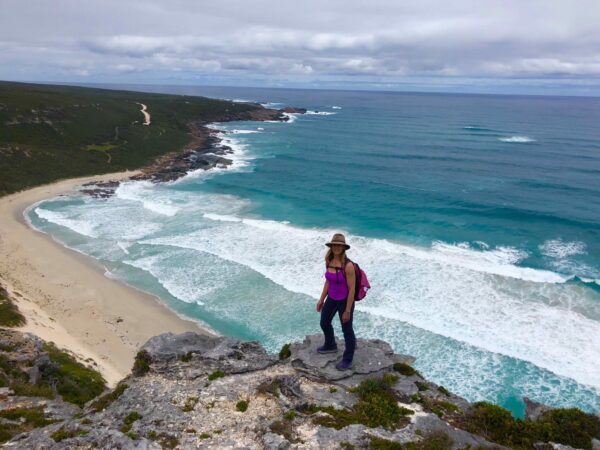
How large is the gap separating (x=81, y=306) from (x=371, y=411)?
74.5 ft

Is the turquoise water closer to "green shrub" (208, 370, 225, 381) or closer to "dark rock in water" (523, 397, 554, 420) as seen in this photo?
"dark rock in water" (523, 397, 554, 420)

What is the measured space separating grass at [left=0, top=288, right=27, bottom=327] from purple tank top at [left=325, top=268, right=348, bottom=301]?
1932cm

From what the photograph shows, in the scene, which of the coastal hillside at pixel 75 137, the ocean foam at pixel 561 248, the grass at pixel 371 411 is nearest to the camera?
the grass at pixel 371 411

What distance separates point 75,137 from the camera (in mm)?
75438

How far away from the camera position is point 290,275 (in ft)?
102

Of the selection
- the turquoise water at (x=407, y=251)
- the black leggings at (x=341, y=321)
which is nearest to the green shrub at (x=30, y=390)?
the black leggings at (x=341, y=321)

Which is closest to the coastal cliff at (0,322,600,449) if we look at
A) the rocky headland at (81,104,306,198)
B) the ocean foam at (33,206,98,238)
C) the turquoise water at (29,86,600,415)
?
the turquoise water at (29,86,600,415)

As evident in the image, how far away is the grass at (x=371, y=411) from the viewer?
33.7 ft

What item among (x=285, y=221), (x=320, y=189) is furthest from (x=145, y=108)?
(x=285, y=221)

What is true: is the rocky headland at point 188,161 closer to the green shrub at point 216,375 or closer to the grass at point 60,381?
the grass at point 60,381

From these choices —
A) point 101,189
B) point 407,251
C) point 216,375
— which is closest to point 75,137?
point 101,189

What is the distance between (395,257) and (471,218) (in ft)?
47.2

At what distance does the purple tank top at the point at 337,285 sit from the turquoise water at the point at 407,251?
1277cm

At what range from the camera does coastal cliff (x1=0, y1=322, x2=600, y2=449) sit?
31.9 feet
